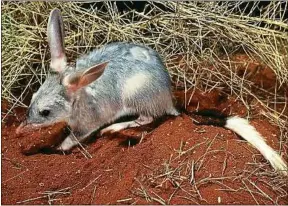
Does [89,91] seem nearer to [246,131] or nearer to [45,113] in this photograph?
[45,113]

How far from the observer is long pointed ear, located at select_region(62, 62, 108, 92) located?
2.33m

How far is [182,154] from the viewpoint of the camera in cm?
241

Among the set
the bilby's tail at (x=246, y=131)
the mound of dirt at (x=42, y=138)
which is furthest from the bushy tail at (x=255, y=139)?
the mound of dirt at (x=42, y=138)

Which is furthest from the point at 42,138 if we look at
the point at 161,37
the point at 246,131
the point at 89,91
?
the point at 246,131

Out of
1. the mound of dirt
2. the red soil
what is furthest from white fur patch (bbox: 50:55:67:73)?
the red soil

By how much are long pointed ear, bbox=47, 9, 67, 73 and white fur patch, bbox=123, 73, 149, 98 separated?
13.1 inches

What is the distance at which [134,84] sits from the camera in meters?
2.71

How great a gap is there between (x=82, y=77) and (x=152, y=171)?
1.65ft

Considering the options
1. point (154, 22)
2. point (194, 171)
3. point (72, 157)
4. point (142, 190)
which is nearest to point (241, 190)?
point (194, 171)

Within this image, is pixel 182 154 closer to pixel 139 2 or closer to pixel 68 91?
pixel 68 91

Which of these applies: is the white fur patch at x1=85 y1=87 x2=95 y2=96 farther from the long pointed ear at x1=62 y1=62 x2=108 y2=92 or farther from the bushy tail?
the bushy tail

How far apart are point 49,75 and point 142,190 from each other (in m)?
0.72

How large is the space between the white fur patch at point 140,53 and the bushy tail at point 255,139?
491 millimetres

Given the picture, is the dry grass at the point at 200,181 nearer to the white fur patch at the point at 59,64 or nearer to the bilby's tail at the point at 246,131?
the bilby's tail at the point at 246,131
